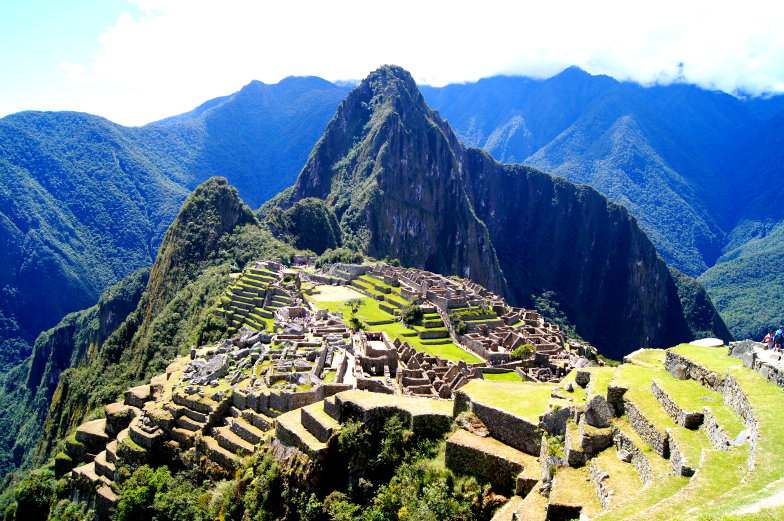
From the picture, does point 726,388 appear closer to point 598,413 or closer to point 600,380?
point 598,413

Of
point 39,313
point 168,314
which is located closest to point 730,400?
point 168,314

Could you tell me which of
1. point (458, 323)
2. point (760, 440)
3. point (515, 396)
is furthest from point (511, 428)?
point (458, 323)

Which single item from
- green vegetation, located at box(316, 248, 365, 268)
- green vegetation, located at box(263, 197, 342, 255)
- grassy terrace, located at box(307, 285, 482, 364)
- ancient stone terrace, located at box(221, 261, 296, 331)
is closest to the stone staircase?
ancient stone terrace, located at box(221, 261, 296, 331)

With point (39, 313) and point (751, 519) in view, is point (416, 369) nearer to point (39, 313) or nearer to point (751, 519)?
point (751, 519)

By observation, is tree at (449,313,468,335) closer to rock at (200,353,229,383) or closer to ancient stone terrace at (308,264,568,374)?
ancient stone terrace at (308,264,568,374)

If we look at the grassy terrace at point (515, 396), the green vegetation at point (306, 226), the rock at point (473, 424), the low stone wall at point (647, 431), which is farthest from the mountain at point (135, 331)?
the low stone wall at point (647, 431)
